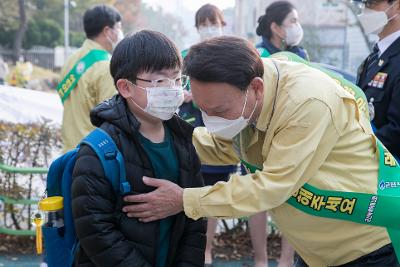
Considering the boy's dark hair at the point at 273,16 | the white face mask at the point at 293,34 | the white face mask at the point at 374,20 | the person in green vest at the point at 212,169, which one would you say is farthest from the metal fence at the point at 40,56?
the white face mask at the point at 374,20

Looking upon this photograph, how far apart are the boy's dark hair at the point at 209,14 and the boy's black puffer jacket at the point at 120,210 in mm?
2298

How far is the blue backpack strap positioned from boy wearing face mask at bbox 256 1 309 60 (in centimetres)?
243

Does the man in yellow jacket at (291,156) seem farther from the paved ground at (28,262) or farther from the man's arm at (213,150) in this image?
the paved ground at (28,262)

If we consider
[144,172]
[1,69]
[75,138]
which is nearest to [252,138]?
[144,172]

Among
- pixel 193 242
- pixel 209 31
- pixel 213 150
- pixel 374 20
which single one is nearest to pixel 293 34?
pixel 209 31

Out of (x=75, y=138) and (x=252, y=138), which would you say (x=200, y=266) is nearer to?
(x=252, y=138)

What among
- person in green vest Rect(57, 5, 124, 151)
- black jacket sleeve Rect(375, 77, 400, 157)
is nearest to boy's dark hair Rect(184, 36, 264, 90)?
black jacket sleeve Rect(375, 77, 400, 157)

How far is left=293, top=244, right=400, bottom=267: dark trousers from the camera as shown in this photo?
2.03 metres

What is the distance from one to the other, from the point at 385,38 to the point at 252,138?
1.52 meters

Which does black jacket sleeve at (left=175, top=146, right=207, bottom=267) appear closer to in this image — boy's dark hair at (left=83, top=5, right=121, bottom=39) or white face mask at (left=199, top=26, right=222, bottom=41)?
boy's dark hair at (left=83, top=5, right=121, bottom=39)

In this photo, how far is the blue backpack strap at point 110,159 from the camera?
1.88 m

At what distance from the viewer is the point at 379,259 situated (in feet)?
6.68

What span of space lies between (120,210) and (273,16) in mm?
2695

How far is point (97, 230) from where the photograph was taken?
6.13ft
